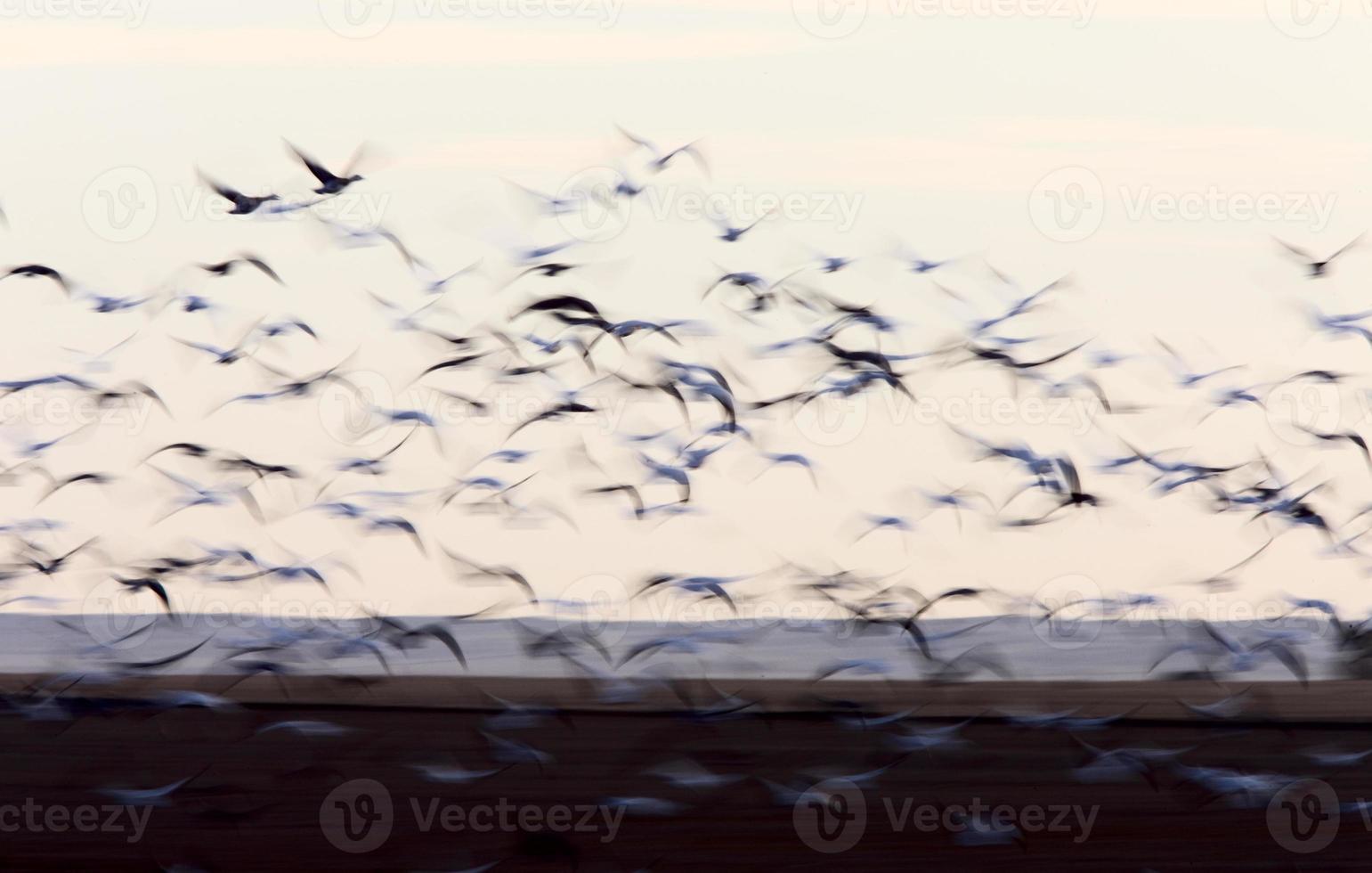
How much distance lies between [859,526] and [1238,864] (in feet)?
3.02

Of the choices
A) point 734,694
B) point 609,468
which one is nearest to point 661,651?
point 734,694

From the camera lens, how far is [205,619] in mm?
1627

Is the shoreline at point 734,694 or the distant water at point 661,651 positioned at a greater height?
the distant water at point 661,651

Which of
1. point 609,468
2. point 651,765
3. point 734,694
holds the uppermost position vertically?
point 609,468

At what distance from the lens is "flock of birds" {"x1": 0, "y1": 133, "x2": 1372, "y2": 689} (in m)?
1.62

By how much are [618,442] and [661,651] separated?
0.38m

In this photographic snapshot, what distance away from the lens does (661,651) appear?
5.36ft

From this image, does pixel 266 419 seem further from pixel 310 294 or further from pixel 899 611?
pixel 899 611

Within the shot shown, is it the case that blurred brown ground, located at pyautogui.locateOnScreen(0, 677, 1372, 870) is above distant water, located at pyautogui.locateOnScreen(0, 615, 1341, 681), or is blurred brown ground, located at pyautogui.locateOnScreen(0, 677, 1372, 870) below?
below

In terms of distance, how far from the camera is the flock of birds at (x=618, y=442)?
1621 millimetres

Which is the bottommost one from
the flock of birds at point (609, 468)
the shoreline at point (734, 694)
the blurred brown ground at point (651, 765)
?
the blurred brown ground at point (651, 765)

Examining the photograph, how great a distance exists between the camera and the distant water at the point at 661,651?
5.32ft

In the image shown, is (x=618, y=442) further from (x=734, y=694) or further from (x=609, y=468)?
(x=734, y=694)

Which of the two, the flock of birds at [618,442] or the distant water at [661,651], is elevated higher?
the flock of birds at [618,442]
